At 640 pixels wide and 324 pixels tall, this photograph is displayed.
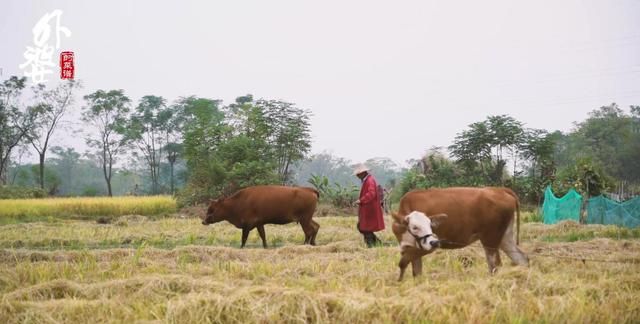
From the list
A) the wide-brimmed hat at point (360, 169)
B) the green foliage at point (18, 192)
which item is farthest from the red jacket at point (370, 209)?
the green foliage at point (18, 192)

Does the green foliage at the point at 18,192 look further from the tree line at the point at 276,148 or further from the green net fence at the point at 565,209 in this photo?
the green net fence at the point at 565,209

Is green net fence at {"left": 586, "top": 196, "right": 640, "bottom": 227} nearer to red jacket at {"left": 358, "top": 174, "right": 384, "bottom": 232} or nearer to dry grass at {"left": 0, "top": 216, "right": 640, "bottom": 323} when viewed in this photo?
dry grass at {"left": 0, "top": 216, "right": 640, "bottom": 323}

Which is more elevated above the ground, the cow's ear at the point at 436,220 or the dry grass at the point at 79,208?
the cow's ear at the point at 436,220

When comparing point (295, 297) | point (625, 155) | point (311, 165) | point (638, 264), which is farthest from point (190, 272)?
point (311, 165)

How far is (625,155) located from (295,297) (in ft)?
134

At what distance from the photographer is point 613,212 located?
14250 mm

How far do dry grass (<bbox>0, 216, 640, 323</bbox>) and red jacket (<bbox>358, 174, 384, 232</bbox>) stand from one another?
1.05 metres

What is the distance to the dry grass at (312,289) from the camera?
4.76m

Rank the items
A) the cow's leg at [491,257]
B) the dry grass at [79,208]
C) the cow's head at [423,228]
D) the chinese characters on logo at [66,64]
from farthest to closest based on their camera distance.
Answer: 1. the dry grass at [79,208]
2. the chinese characters on logo at [66,64]
3. the cow's leg at [491,257]
4. the cow's head at [423,228]

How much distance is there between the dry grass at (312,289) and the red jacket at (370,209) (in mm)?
1049

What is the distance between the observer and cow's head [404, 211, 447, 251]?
5.98 metres

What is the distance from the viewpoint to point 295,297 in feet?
16.3

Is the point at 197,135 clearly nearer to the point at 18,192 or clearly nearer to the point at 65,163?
the point at 18,192

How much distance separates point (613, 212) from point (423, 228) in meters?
10.1
